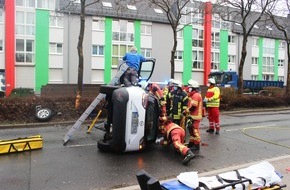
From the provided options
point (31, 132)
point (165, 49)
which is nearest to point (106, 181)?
point (31, 132)

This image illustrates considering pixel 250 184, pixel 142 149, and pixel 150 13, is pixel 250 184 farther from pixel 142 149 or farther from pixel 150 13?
pixel 150 13

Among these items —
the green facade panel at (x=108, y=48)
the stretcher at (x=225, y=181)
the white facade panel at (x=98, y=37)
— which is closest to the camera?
the stretcher at (x=225, y=181)

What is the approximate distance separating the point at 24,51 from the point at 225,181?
32990 mm

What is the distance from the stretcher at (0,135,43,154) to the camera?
7.87 metres

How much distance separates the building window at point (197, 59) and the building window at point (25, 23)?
19970 millimetres

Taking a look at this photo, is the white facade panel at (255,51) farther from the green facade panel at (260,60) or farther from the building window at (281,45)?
the building window at (281,45)

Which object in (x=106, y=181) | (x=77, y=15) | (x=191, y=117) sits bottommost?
(x=106, y=181)

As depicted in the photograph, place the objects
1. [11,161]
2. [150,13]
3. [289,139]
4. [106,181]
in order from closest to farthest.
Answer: [106,181] < [11,161] < [289,139] < [150,13]

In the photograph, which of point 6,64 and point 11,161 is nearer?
point 11,161

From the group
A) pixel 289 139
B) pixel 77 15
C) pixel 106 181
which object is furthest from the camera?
pixel 77 15

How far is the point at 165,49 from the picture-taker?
41.4m

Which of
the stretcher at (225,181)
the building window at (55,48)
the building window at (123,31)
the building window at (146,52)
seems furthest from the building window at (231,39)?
the stretcher at (225,181)

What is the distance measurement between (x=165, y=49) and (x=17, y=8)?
1718 centimetres

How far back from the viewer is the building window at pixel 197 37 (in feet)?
145
